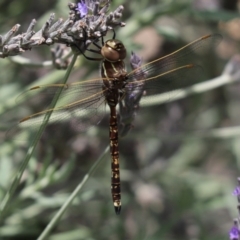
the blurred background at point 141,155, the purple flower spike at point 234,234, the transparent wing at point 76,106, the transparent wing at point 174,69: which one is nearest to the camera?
the purple flower spike at point 234,234

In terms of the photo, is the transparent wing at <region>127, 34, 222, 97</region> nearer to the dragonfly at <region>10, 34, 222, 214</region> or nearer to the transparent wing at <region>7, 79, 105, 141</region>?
the dragonfly at <region>10, 34, 222, 214</region>

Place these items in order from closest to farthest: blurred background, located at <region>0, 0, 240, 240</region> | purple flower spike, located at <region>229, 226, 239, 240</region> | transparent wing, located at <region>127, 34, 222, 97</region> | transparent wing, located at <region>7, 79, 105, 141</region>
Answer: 1. purple flower spike, located at <region>229, 226, 239, 240</region>
2. transparent wing, located at <region>7, 79, 105, 141</region>
3. transparent wing, located at <region>127, 34, 222, 97</region>
4. blurred background, located at <region>0, 0, 240, 240</region>

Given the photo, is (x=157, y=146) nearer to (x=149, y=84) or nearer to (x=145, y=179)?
(x=145, y=179)

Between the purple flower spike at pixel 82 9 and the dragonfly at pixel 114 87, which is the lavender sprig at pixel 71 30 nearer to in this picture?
the purple flower spike at pixel 82 9

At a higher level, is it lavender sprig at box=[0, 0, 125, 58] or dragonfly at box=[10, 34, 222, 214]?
dragonfly at box=[10, 34, 222, 214]

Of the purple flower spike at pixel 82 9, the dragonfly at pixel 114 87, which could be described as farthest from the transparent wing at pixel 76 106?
the purple flower spike at pixel 82 9

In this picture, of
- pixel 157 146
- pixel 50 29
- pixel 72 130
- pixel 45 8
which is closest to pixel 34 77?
pixel 45 8

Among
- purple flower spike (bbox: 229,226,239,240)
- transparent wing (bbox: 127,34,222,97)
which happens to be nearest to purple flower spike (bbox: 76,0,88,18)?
transparent wing (bbox: 127,34,222,97)
